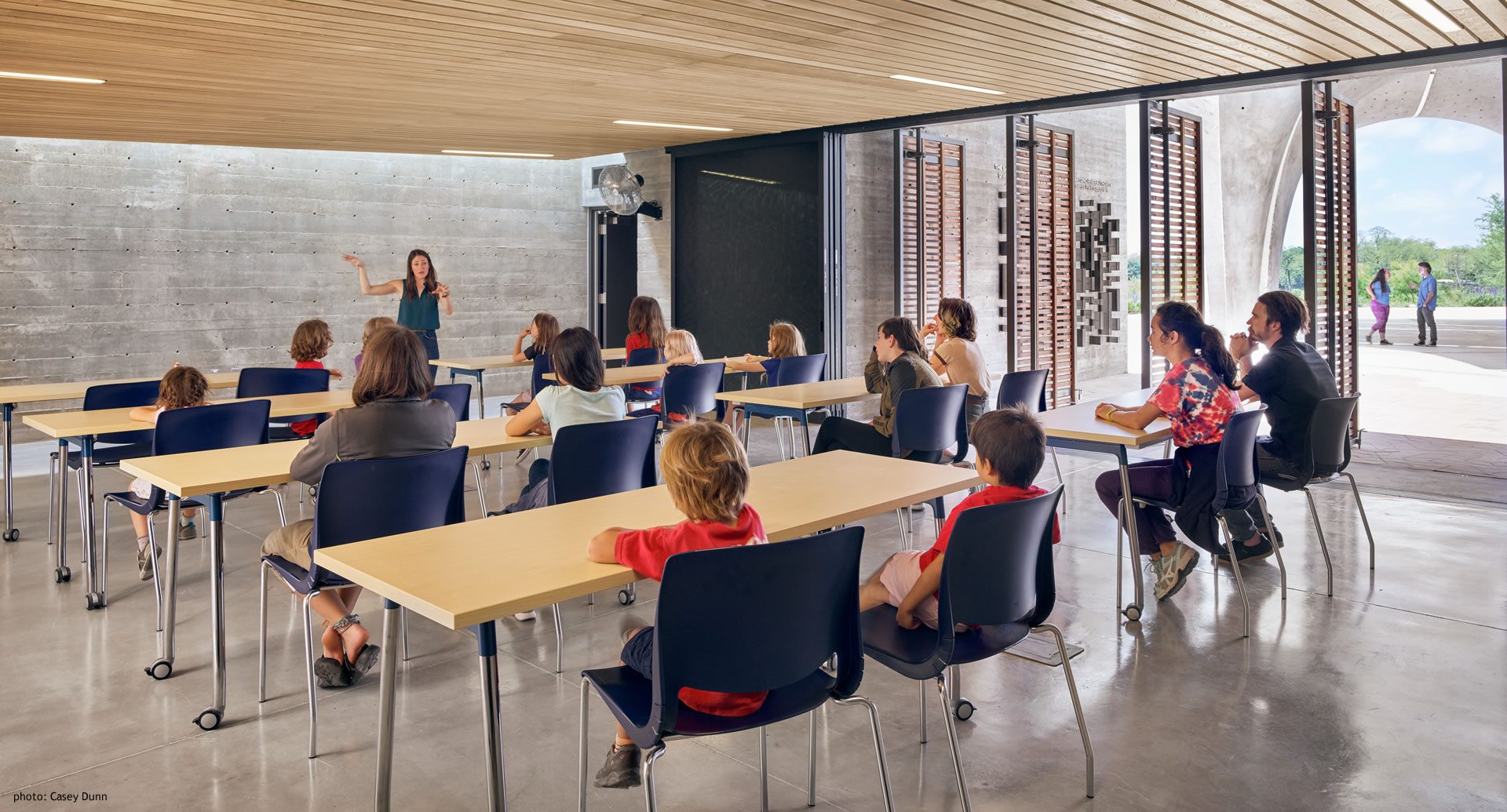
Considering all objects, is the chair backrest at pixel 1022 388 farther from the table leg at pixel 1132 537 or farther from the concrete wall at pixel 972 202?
the concrete wall at pixel 972 202

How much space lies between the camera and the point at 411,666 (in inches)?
145

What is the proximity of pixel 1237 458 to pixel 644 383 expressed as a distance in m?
4.08

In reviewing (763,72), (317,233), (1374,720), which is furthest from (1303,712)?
(317,233)

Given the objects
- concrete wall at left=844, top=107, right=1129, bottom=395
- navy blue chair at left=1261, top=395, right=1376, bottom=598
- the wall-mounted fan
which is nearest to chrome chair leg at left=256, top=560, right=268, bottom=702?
navy blue chair at left=1261, top=395, right=1376, bottom=598

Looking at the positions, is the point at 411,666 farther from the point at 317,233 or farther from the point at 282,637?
the point at 317,233

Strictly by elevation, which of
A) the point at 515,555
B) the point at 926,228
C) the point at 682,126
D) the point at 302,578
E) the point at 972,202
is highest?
the point at 682,126

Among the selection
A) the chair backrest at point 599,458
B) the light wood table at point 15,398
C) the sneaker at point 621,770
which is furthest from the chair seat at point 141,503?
the sneaker at point 621,770

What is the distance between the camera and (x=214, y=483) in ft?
10.3

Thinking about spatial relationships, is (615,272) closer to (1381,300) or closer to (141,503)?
(141,503)

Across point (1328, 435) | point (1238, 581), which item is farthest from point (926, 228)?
point (1238, 581)

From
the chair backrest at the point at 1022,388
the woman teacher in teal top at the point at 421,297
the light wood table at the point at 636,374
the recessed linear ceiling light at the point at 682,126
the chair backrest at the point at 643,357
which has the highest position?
the recessed linear ceiling light at the point at 682,126

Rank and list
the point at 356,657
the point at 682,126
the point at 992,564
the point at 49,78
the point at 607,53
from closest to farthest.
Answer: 1. the point at 992,564
2. the point at 356,657
3. the point at 607,53
4. the point at 49,78
5. the point at 682,126

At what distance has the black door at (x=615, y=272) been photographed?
41.0 feet

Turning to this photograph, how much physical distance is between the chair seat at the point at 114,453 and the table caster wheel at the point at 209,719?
2254mm
